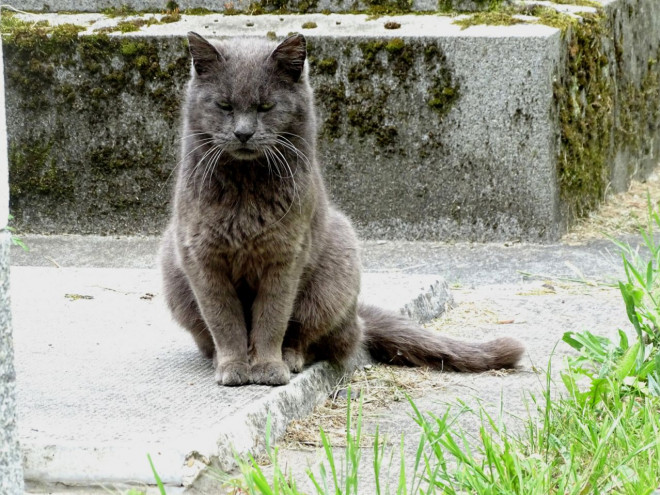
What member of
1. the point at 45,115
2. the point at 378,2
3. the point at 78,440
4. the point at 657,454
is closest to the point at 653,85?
the point at 378,2

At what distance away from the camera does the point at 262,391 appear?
9.09 feet

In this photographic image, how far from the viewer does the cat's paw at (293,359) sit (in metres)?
3.01

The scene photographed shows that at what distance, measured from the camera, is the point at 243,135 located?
279cm

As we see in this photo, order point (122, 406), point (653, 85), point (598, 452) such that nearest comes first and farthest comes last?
point (598, 452) < point (122, 406) < point (653, 85)

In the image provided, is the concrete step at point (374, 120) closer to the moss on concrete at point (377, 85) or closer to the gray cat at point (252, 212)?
the moss on concrete at point (377, 85)

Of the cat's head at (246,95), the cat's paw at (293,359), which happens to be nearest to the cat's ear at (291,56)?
the cat's head at (246,95)

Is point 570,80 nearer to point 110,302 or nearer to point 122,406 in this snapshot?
point 110,302

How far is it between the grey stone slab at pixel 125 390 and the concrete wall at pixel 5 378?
348mm

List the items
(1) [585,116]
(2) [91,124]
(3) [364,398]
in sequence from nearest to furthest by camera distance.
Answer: (3) [364,398] → (2) [91,124] → (1) [585,116]

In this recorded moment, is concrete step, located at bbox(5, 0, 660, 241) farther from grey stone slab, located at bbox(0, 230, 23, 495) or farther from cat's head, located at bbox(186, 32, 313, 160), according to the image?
grey stone slab, located at bbox(0, 230, 23, 495)

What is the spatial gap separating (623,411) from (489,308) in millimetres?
1777

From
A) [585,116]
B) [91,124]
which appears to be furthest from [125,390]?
[585,116]

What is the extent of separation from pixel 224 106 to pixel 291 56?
26 cm

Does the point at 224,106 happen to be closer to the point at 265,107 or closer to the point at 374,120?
the point at 265,107
